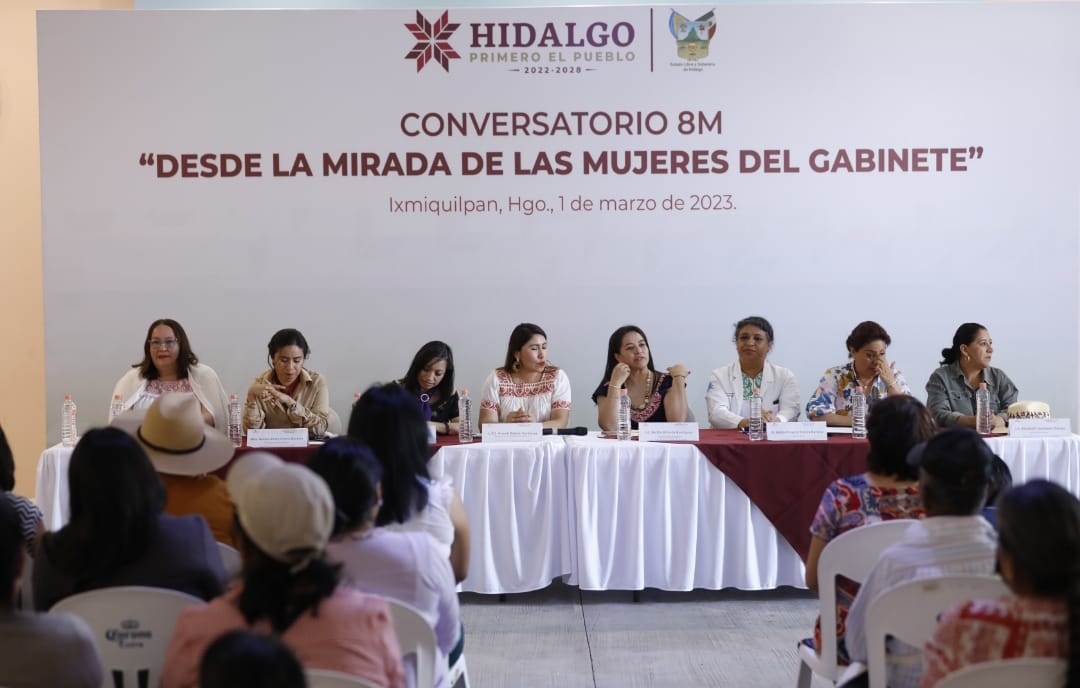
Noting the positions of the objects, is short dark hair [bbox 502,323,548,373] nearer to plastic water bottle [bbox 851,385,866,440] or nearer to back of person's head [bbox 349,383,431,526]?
plastic water bottle [bbox 851,385,866,440]

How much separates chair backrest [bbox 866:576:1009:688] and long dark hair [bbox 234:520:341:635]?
3.40 feet

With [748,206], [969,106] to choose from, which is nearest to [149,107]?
[748,206]

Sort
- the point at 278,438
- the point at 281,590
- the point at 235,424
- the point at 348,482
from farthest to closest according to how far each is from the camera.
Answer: the point at 235,424
the point at 278,438
the point at 348,482
the point at 281,590

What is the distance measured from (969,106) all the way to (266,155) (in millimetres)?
3750

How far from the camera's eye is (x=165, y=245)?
575 centimetres

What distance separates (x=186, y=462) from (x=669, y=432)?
2059mm

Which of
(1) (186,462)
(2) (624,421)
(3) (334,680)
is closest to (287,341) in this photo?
(2) (624,421)

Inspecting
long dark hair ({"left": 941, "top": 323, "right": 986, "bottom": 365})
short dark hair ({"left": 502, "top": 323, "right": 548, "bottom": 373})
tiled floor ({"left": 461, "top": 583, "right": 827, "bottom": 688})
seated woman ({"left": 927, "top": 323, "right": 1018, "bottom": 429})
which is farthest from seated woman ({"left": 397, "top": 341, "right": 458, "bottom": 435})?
long dark hair ({"left": 941, "top": 323, "right": 986, "bottom": 365})

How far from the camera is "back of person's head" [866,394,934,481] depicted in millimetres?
2562

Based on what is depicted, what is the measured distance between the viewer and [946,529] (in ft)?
6.79

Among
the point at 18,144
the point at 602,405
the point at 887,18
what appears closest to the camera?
the point at 602,405

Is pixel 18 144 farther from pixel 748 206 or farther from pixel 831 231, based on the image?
pixel 831 231

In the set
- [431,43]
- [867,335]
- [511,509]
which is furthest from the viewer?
[431,43]

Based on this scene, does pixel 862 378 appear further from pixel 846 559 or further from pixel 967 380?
pixel 846 559
